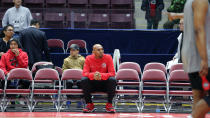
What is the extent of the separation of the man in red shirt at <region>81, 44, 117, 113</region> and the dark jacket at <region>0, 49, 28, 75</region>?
1581 millimetres

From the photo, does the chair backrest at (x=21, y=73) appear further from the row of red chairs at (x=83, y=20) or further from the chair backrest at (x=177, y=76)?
the row of red chairs at (x=83, y=20)

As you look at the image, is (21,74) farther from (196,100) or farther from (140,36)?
(196,100)

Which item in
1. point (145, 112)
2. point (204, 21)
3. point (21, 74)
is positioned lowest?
point (145, 112)

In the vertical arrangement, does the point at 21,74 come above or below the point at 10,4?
below

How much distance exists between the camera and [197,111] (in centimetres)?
349

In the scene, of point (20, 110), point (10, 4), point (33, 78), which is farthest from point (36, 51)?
point (10, 4)

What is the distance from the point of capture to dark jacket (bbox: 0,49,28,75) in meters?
9.12

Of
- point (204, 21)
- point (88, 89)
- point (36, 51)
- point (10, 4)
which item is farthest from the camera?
point (10, 4)

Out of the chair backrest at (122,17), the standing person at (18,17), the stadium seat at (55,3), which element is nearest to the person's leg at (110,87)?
the standing person at (18,17)

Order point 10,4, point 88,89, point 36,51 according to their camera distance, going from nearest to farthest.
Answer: point 88,89 → point 36,51 → point 10,4

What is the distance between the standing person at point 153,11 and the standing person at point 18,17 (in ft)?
10.8

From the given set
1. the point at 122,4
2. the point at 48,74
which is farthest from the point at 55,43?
the point at 122,4

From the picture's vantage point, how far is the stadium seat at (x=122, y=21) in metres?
11.9

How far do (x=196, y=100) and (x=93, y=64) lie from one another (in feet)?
16.8
